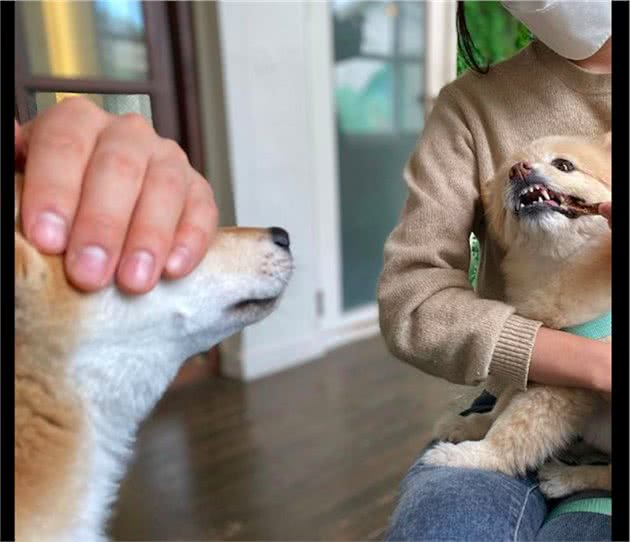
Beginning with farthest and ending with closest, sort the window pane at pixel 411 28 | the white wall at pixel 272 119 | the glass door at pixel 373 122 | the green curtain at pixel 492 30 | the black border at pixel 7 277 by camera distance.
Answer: the window pane at pixel 411 28
the glass door at pixel 373 122
the white wall at pixel 272 119
the green curtain at pixel 492 30
the black border at pixel 7 277

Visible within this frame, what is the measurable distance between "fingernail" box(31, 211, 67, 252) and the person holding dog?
1.29 feet

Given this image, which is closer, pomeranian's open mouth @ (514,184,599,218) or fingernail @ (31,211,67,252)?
fingernail @ (31,211,67,252)

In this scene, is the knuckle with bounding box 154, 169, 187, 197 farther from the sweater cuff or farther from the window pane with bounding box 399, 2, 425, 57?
the window pane with bounding box 399, 2, 425, 57

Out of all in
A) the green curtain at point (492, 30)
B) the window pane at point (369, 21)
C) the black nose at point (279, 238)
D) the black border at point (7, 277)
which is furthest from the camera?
the window pane at point (369, 21)

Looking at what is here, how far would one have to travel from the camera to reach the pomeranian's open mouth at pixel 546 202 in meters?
0.71

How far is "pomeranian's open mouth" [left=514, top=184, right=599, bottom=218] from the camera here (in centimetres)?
71

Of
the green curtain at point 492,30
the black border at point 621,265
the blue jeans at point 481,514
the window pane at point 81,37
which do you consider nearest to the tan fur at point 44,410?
the blue jeans at point 481,514

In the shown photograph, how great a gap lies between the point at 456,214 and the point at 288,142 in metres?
1.63

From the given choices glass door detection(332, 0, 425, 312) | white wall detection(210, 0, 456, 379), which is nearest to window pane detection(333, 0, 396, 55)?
glass door detection(332, 0, 425, 312)

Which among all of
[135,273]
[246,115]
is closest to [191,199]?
[135,273]

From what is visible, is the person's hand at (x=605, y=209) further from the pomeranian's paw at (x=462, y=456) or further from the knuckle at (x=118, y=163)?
the knuckle at (x=118, y=163)

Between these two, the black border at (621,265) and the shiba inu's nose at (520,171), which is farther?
the shiba inu's nose at (520,171)

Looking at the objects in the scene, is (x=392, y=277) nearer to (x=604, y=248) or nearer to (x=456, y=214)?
(x=456, y=214)

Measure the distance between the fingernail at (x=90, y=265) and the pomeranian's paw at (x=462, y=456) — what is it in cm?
43
